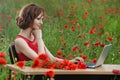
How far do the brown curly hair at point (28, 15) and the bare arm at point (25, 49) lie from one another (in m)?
0.21

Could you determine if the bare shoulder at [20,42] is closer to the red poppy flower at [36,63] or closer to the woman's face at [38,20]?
the woman's face at [38,20]

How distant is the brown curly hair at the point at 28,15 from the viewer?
199 inches

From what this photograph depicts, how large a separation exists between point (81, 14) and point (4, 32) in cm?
162

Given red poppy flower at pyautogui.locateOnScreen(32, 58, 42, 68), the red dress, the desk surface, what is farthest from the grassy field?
red poppy flower at pyautogui.locateOnScreen(32, 58, 42, 68)

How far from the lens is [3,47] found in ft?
23.2

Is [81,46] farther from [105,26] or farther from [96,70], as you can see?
[96,70]

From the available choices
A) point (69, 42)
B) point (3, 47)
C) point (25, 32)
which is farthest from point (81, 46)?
point (25, 32)

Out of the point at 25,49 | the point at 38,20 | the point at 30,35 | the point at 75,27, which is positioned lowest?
the point at 75,27

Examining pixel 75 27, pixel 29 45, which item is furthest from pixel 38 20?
pixel 75 27

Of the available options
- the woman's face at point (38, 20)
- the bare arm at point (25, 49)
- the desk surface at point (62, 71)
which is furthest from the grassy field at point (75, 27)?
the desk surface at point (62, 71)

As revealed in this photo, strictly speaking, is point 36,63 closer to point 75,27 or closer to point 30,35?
point 30,35

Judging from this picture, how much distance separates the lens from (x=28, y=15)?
16.8 feet

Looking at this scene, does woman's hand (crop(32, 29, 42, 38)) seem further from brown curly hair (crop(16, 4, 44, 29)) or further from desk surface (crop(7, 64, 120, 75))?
desk surface (crop(7, 64, 120, 75))

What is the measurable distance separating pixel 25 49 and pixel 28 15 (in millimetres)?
400
